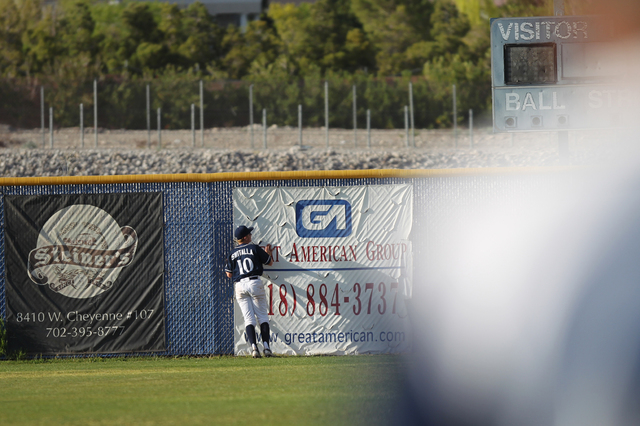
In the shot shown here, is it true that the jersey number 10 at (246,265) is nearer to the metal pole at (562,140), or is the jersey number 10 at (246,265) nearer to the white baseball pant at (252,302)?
the white baseball pant at (252,302)

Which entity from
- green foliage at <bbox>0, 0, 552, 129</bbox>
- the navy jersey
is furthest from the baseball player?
green foliage at <bbox>0, 0, 552, 129</bbox>

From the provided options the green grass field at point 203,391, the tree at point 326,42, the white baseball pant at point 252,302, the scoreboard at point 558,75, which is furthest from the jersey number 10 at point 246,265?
the tree at point 326,42

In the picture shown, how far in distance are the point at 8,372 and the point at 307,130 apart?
22.6 m

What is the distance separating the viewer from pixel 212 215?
366 inches

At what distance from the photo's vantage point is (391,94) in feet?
98.8

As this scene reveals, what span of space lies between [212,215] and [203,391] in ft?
10.2

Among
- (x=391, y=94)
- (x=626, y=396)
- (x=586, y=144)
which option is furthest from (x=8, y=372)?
(x=391, y=94)

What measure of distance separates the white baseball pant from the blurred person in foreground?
1.85 meters

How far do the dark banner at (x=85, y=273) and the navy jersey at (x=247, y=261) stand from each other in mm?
1060

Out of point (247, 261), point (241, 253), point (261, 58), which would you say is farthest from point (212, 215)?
point (261, 58)

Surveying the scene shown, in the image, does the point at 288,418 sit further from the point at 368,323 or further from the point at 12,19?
the point at 12,19

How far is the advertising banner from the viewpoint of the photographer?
29.8 ft

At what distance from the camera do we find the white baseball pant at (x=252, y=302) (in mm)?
8852

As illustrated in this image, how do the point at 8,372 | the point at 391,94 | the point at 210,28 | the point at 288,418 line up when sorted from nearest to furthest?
the point at 288,418
the point at 8,372
the point at 391,94
the point at 210,28
